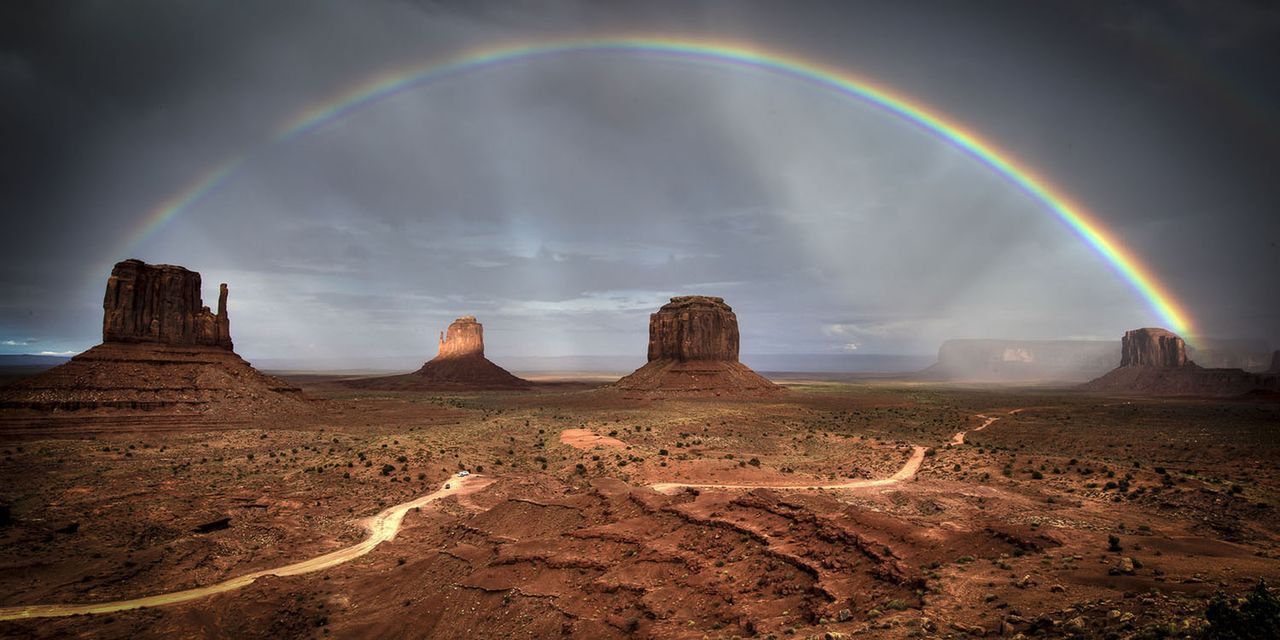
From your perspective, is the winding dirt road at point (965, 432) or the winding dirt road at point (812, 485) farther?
the winding dirt road at point (965, 432)

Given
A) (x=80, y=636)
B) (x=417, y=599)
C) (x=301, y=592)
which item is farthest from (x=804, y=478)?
(x=80, y=636)

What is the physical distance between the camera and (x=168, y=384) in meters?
59.2

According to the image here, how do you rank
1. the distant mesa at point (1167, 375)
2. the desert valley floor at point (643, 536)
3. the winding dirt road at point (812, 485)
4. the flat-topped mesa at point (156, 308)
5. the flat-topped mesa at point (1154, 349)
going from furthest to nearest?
the flat-topped mesa at point (1154, 349) < the distant mesa at point (1167, 375) < the flat-topped mesa at point (156, 308) < the winding dirt road at point (812, 485) < the desert valley floor at point (643, 536)

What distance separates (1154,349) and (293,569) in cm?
20157

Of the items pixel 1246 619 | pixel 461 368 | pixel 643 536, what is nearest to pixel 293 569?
pixel 643 536

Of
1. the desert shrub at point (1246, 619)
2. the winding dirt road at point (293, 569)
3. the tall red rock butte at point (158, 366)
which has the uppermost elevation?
the tall red rock butte at point (158, 366)

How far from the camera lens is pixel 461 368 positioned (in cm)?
15275

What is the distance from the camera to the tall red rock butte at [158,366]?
53.9 meters

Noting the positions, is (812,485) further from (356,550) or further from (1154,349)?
(1154,349)

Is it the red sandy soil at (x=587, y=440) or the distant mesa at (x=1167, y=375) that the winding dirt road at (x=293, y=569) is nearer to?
the red sandy soil at (x=587, y=440)

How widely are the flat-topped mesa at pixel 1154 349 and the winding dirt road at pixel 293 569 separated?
187251 mm

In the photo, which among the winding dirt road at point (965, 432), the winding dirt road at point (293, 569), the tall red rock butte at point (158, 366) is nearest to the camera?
the winding dirt road at point (293, 569)

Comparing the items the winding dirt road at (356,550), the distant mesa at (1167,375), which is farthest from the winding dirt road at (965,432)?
the distant mesa at (1167,375)

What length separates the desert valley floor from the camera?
14438 mm
